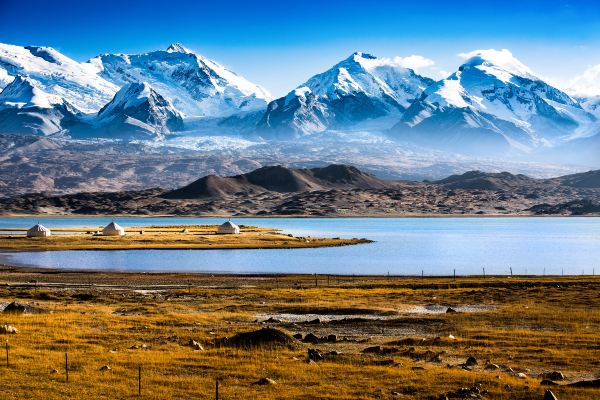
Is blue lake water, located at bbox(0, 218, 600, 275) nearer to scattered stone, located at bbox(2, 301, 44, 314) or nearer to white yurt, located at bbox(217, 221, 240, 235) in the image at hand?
white yurt, located at bbox(217, 221, 240, 235)

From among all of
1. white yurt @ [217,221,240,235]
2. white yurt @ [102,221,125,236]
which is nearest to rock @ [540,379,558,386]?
white yurt @ [102,221,125,236]

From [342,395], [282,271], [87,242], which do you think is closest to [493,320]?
[342,395]

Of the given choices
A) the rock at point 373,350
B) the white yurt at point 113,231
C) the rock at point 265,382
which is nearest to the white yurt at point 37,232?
the white yurt at point 113,231

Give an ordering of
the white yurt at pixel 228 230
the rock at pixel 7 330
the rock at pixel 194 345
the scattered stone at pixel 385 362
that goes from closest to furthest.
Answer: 1. the scattered stone at pixel 385 362
2. the rock at pixel 194 345
3. the rock at pixel 7 330
4. the white yurt at pixel 228 230

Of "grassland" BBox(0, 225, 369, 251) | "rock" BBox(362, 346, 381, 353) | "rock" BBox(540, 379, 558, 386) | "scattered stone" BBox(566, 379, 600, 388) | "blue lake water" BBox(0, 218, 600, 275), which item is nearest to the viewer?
"scattered stone" BBox(566, 379, 600, 388)

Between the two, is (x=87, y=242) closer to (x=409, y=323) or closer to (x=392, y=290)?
(x=392, y=290)

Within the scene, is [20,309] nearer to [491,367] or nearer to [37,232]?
[491,367]

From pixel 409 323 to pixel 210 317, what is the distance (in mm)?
11328

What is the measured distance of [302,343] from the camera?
3594 centimetres

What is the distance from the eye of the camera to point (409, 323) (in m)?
44.5

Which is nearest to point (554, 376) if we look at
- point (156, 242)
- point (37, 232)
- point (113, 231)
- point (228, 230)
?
point (156, 242)

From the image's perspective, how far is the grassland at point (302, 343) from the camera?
27078 mm

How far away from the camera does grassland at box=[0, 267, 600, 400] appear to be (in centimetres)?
2708

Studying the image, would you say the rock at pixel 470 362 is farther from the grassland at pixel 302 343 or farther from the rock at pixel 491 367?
the rock at pixel 491 367
